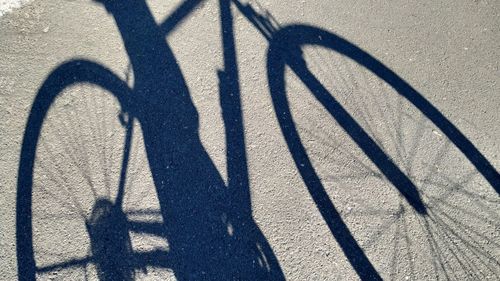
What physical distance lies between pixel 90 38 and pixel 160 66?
74 centimetres

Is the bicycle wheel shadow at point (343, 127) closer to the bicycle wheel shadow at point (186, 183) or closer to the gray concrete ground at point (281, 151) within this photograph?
the gray concrete ground at point (281, 151)

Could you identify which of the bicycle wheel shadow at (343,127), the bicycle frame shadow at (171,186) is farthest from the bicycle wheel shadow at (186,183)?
the bicycle wheel shadow at (343,127)

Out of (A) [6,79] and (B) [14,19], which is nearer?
(A) [6,79]

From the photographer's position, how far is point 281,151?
3.07 m

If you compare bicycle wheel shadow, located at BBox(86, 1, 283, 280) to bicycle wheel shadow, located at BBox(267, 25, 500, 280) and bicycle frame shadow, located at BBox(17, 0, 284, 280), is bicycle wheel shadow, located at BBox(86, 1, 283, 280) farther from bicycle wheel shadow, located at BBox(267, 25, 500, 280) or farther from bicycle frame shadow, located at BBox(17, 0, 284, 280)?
bicycle wheel shadow, located at BBox(267, 25, 500, 280)

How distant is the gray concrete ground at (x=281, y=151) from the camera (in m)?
2.72

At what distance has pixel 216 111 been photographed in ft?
10.4

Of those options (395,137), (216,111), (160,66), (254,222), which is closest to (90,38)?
(160,66)

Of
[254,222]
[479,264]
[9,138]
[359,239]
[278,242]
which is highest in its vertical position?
[9,138]

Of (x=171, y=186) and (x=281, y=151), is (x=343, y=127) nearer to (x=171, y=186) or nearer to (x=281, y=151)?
(x=281, y=151)

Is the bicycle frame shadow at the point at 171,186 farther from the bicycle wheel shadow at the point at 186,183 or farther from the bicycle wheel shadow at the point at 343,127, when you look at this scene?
the bicycle wheel shadow at the point at 343,127

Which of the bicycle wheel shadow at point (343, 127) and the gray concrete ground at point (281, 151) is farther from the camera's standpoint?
the bicycle wheel shadow at point (343, 127)

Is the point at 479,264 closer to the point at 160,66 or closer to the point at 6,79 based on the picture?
the point at 160,66

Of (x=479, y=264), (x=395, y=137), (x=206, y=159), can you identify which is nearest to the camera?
(x=479, y=264)
